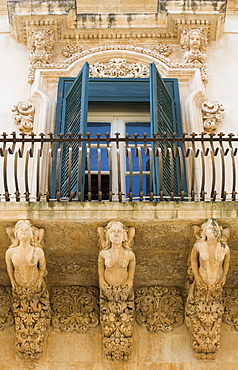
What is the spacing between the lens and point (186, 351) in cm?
670

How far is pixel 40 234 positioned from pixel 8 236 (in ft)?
1.01

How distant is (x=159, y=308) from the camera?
694 centimetres

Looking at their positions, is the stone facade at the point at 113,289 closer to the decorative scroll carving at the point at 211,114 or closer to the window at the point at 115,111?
the decorative scroll carving at the point at 211,114

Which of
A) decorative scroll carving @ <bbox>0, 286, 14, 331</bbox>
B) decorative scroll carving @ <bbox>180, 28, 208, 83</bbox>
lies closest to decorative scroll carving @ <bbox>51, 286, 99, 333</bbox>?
decorative scroll carving @ <bbox>0, 286, 14, 331</bbox>

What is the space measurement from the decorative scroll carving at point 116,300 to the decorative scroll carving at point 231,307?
37.6 inches

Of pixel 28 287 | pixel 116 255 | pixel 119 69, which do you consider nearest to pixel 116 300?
pixel 116 255

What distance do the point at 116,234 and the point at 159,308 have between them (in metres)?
1.07

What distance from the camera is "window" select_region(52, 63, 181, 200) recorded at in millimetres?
7754

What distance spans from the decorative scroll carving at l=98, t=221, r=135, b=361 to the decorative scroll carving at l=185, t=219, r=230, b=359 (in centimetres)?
58

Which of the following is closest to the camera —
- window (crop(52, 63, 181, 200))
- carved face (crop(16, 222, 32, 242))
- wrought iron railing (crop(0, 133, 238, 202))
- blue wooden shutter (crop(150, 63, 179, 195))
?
carved face (crop(16, 222, 32, 242))

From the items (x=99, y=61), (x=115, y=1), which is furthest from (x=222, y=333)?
(x=115, y=1)

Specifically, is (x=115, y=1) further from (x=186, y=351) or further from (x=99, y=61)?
(x=186, y=351)

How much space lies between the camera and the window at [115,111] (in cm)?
775

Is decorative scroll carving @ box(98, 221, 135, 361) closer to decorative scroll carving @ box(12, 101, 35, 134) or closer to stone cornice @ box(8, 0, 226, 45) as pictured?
decorative scroll carving @ box(12, 101, 35, 134)
